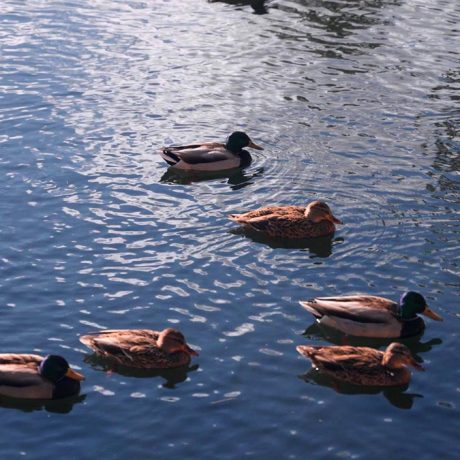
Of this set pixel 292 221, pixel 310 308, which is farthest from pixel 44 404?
pixel 292 221

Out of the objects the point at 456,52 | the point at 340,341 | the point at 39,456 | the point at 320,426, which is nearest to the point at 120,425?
the point at 39,456

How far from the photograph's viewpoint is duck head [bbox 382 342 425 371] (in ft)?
49.2

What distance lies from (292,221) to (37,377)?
5.75 m

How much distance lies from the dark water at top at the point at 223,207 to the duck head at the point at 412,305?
0.37m

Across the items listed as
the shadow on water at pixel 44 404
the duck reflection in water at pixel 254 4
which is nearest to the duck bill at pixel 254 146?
the shadow on water at pixel 44 404

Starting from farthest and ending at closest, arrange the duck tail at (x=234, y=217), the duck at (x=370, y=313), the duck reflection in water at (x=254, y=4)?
the duck reflection in water at (x=254, y=4), the duck tail at (x=234, y=217), the duck at (x=370, y=313)

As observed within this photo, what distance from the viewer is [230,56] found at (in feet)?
87.2

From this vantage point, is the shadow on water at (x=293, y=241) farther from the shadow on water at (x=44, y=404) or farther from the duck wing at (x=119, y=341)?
the shadow on water at (x=44, y=404)

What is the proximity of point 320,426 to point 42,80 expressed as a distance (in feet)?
42.7

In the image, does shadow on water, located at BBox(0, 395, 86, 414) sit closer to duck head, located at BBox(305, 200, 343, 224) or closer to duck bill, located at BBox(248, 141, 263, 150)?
duck head, located at BBox(305, 200, 343, 224)

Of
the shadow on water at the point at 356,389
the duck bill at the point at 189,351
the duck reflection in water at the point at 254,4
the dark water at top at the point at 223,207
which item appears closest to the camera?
the dark water at top at the point at 223,207

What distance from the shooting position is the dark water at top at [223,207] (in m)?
14.1

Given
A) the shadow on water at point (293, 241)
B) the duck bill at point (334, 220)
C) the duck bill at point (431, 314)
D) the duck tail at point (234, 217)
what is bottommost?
the shadow on water at point (293, 241)

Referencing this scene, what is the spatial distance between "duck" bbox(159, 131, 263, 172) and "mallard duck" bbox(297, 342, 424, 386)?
664 cm
